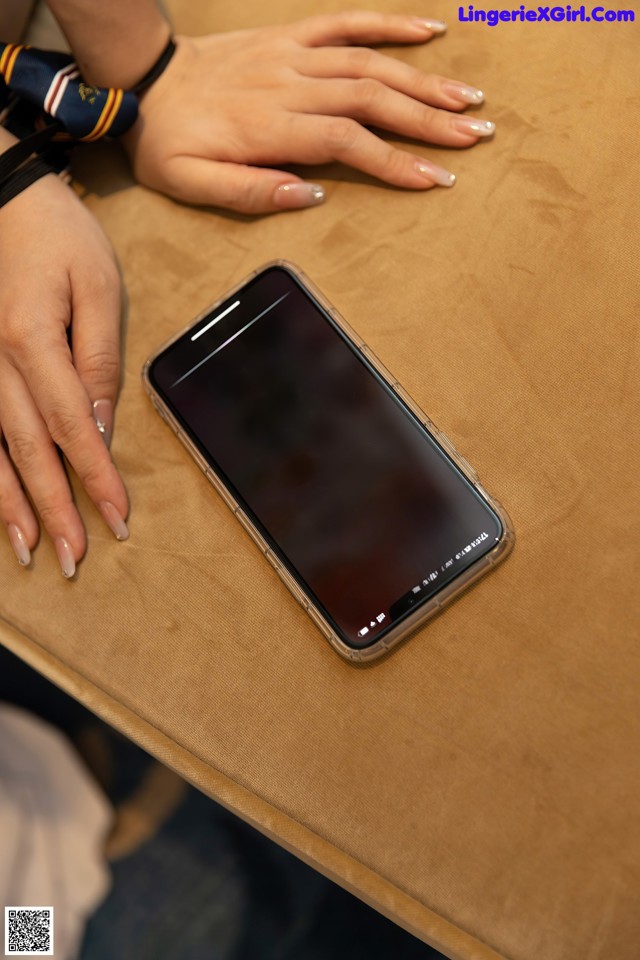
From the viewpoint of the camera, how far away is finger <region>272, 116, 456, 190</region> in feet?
1.75

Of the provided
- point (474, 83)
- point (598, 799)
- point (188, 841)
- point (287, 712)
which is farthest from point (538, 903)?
point (474, 83)

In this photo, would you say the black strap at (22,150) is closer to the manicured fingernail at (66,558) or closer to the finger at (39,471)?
the finger at (39,471)

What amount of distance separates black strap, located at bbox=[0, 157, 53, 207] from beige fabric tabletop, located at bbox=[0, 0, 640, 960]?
0.32 feet

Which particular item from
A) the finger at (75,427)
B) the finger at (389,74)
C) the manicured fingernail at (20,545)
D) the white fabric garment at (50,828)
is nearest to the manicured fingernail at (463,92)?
the finger at (389,74)

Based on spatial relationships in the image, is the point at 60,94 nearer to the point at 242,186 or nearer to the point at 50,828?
the point at 242,186

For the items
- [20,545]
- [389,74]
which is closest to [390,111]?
[389,74]

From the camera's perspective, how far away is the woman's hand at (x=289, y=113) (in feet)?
1.78

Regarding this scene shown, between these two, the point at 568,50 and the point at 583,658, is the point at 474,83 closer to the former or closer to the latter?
the point at 568,50

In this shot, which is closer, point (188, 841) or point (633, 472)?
point (633, 472)

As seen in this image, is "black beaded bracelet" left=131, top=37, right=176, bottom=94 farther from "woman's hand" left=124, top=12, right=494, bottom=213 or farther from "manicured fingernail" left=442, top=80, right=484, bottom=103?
"manicured fingernail" left=442, top=80, right=484, bottom=103

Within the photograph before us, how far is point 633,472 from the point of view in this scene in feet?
1.51

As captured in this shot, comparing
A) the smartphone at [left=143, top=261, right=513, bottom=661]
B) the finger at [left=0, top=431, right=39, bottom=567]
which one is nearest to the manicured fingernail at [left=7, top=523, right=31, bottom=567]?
the finger at [left=0, top=431, right=39, bottom=567]

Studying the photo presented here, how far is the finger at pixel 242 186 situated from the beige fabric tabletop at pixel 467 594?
0.01m

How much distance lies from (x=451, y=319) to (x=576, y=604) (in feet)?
0.66
